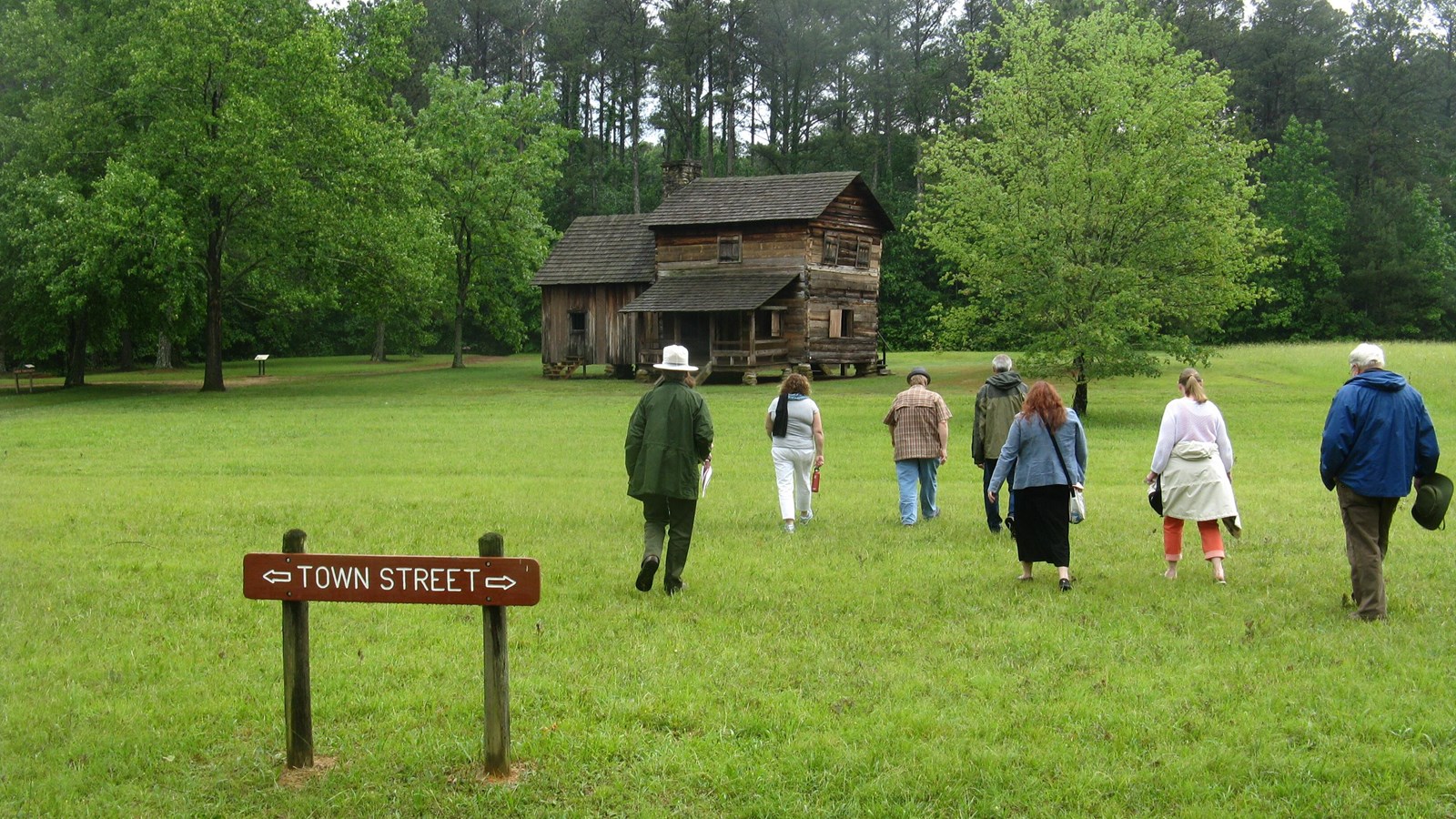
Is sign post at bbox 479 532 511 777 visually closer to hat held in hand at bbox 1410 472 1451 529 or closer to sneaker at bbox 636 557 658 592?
sneaker at bbox 636 557 658 592

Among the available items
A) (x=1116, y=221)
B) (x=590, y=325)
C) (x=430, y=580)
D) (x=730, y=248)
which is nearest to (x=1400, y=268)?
(x=730, y=248)

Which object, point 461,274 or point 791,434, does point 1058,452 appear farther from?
point 461,274

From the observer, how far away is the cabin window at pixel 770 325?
143ft

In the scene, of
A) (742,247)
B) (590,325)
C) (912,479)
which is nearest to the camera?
(912,479)

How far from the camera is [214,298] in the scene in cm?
3884

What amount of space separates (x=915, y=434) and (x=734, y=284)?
30.2 metres

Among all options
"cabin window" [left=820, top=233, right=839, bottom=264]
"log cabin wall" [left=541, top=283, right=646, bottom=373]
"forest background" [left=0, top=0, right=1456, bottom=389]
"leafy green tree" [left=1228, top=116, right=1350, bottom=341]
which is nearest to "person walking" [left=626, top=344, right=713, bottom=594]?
"forest background" [left=0, top=0, right=1456, bottom=389]

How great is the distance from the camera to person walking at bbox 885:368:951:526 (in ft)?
44.5

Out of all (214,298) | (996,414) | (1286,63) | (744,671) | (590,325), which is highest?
(1286,63)

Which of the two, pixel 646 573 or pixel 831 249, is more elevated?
pixel 831 249

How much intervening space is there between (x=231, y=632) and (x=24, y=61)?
37852 millimetres

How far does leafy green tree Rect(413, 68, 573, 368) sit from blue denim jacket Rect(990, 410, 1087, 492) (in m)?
43.1

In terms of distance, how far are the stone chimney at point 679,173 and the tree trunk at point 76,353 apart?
21.2 meters

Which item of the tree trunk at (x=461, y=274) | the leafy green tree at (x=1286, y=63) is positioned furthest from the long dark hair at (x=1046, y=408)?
the leafy green tree at (x=1286, y=63)
